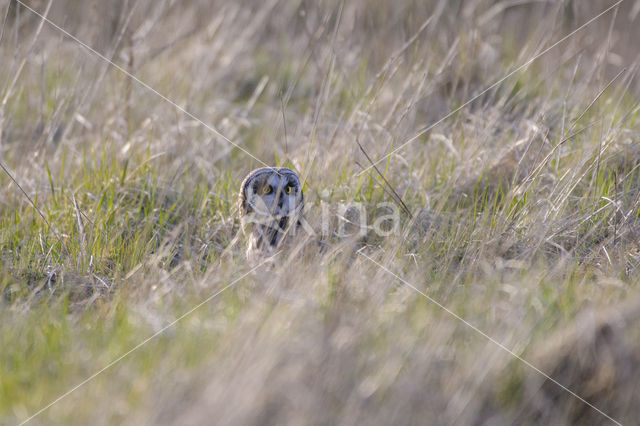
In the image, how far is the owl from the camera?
3287 mm

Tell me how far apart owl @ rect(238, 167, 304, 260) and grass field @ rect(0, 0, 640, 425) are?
12 centimetres

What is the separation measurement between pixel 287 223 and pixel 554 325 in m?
1.53

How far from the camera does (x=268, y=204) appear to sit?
336 cm

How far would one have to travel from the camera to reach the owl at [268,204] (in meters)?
3.29

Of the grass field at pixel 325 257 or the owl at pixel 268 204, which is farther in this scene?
the owl at pixel 268 204

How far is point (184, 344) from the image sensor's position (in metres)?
2.21

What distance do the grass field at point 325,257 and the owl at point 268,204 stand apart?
125 mm

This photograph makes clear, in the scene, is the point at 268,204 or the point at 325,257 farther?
the point at 268,204

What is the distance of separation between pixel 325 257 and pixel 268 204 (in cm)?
73

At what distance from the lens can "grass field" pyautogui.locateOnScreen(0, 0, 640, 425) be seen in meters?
2.02

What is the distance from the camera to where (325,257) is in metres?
2.71

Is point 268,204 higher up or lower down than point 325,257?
lower down

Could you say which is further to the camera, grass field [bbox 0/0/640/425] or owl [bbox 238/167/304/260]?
owl [bbox 238/167/304/260]

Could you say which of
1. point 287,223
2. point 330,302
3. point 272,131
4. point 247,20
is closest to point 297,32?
point 247,20
